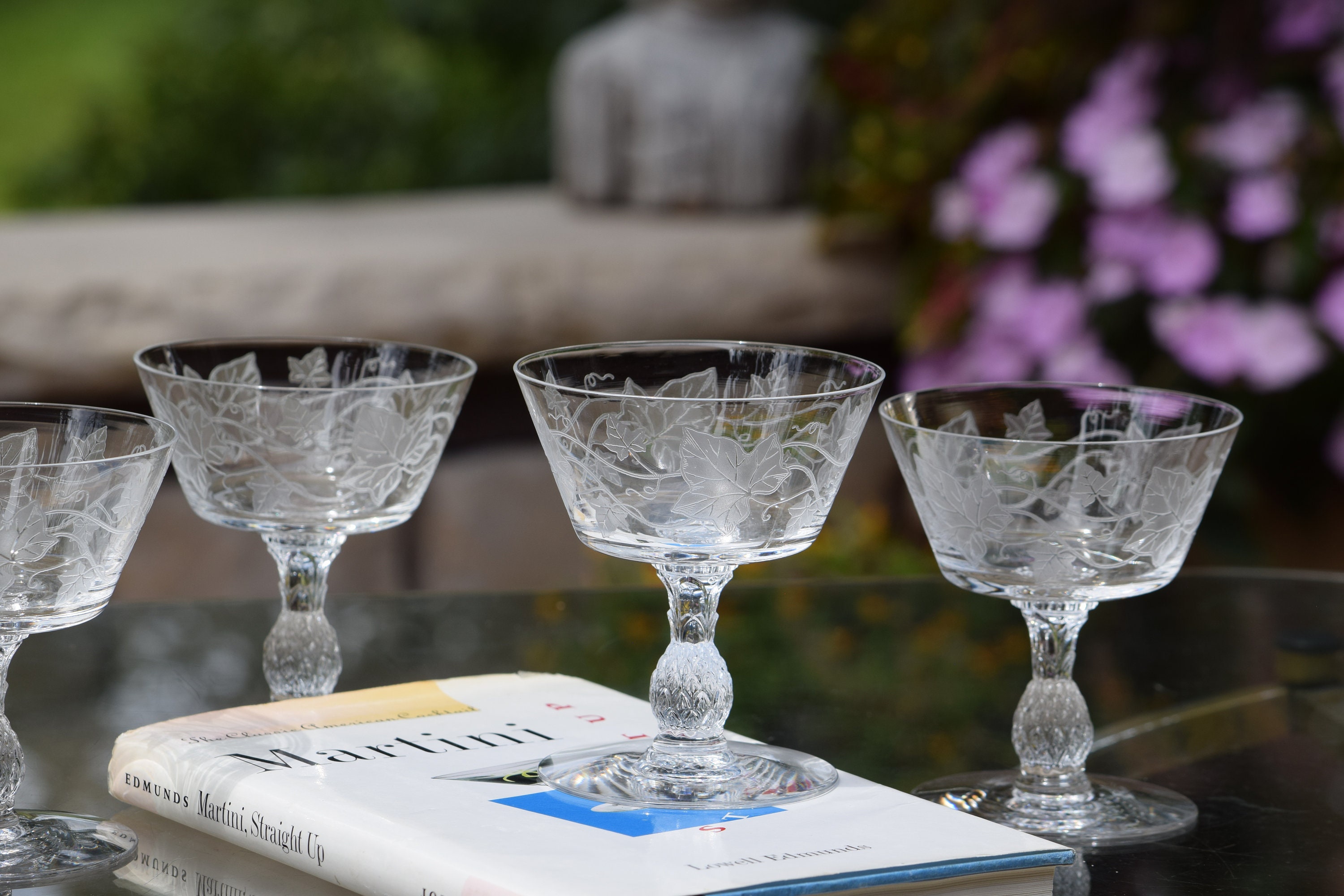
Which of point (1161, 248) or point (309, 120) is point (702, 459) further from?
point (309, 120)

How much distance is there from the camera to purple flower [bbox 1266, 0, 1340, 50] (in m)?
2.17

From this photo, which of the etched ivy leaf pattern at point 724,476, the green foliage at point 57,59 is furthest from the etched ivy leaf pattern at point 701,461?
the green foliage at point 57,59


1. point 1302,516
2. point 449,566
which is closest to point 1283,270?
point 1302,516

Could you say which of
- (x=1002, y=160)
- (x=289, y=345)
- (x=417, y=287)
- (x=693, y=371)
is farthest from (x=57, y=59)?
(x=693, y=371)

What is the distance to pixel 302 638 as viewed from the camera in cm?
106

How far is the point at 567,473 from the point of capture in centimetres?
87

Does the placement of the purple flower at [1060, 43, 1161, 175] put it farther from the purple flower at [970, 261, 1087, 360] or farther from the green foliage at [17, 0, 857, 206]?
the green foliage at [17, 0, 857, 206]

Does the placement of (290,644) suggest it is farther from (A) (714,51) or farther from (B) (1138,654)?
(A) (714,51)

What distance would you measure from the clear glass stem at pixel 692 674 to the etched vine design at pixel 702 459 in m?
0.04

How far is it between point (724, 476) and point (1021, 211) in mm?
1582

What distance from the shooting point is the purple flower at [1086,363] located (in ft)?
7.55

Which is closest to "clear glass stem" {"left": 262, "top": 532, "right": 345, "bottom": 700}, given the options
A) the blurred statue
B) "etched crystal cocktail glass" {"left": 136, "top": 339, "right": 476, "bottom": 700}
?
"etched crystal cocktail glass" {"left": 136, "top": 339, "right": 476, "bottom": 700}

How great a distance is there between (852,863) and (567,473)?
257 millimetres

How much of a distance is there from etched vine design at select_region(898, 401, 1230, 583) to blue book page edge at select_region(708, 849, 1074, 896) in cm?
19
